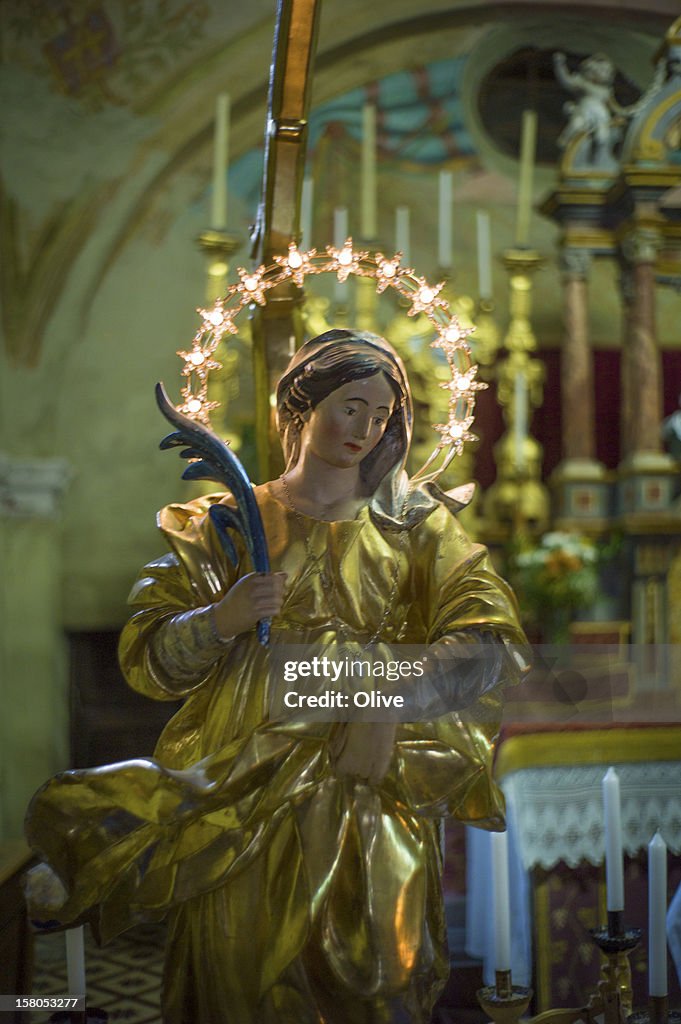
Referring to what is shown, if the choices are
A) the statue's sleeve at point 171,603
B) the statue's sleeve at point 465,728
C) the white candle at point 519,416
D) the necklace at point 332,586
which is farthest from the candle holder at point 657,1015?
the white candle at point 519,416

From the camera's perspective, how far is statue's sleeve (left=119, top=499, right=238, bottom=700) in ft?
4.23

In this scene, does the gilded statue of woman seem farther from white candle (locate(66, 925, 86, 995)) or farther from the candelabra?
the candelabra

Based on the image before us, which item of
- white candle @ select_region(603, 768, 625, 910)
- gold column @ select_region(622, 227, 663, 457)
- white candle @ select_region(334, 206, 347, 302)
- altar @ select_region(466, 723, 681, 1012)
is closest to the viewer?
white candle @ select_region(603, 768, 625, 910)

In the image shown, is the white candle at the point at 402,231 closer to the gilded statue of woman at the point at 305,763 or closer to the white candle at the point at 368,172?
the white candle at the point at 368,172

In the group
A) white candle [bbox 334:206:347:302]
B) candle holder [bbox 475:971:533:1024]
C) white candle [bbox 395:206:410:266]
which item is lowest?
candle holder [bbox 475:971:533:1024]

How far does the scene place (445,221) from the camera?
3.72 m

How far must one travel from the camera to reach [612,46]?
4.04 m

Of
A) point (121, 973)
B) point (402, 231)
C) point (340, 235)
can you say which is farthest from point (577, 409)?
point (121, 973)

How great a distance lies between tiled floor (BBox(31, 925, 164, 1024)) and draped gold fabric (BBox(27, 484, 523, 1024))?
0.21m

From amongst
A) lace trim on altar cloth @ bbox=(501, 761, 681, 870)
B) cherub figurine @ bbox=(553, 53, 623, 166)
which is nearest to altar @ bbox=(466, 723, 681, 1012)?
lace trim on altar cloth @ bbox=(501, 761, 681, 870)

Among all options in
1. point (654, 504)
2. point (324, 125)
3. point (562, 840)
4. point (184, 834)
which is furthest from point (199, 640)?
point (324, 125)

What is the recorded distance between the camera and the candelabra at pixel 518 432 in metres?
3.72

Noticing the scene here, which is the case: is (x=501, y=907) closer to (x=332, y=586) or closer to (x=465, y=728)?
(x=465, y=728)

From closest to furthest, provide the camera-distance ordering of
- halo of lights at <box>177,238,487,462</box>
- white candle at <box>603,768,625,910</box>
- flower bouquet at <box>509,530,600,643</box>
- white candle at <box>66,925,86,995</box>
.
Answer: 1. white candle at <box>66,925,86,995</box>
2. white candle at <box>603,768,625,910</box>
3. halo of lights at <box>177,238,487,462</box>
4. flower bouquet at <box>509,530,600,643</box>
